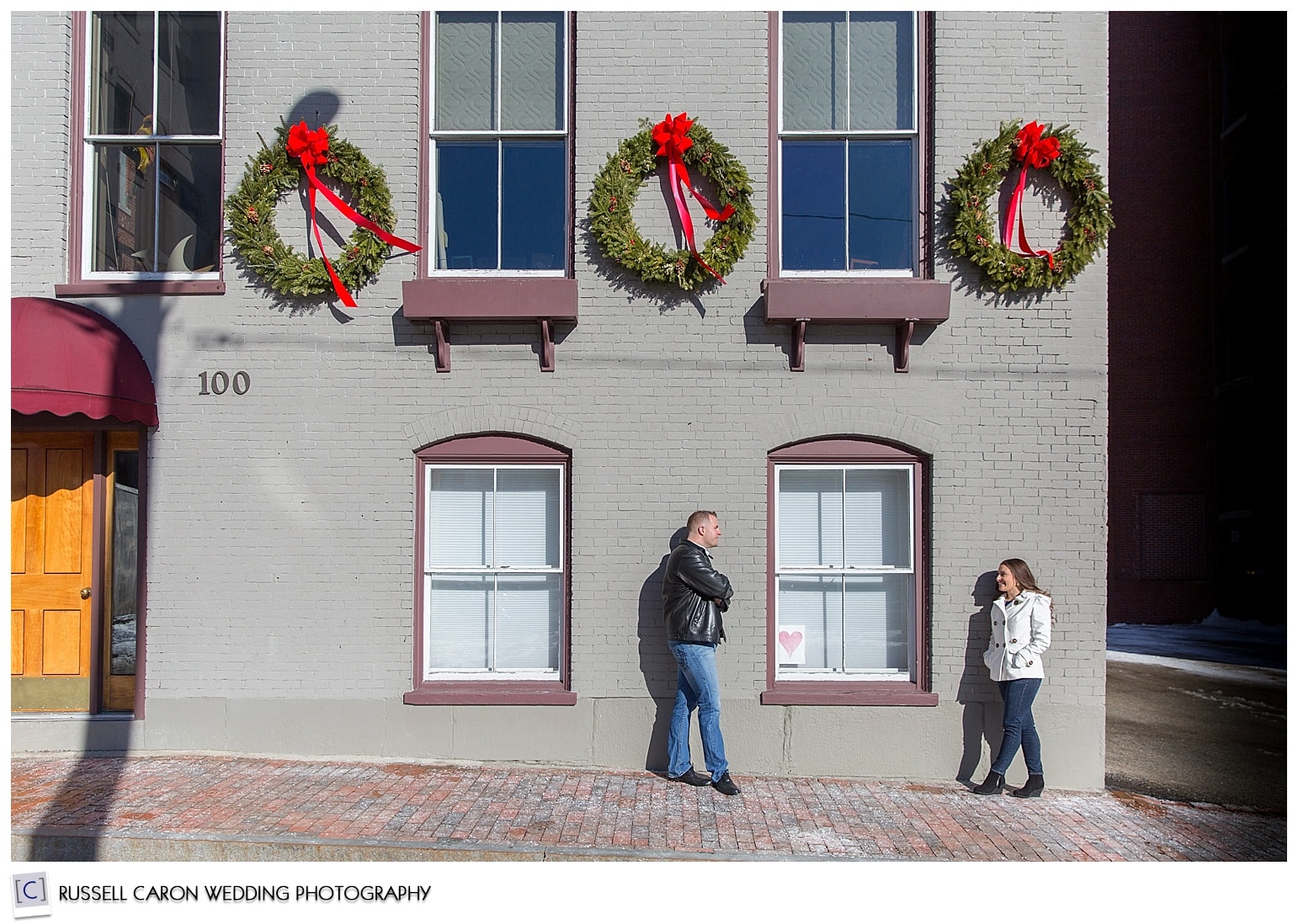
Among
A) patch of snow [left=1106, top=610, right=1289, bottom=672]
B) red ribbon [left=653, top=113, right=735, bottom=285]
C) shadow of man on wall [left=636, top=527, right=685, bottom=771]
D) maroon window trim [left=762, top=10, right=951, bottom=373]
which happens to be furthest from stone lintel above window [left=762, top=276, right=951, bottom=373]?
patch of snow [left=1106, top=610, right=1289, bottom=672]

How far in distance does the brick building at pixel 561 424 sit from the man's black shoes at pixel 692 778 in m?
0.34

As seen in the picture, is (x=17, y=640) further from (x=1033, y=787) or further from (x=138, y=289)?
(x=1033, y=787)

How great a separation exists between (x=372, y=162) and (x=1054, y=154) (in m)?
4.94

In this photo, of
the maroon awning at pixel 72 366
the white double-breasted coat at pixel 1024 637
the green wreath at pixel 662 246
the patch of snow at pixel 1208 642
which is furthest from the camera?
the patch of snow at pixel 1208 642

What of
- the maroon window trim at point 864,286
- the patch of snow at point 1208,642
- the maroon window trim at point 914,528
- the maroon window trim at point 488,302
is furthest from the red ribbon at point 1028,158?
the patch of snow at point 1208,642

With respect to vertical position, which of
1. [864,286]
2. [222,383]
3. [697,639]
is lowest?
[697,639]

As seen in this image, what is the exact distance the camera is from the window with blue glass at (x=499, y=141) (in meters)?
6.85

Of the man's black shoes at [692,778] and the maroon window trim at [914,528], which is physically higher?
the maroon window trim at [914,528]

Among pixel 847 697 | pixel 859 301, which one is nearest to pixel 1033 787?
pixel 847 697

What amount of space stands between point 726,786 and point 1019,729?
6.63 ft

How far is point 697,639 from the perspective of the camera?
6.04 m
